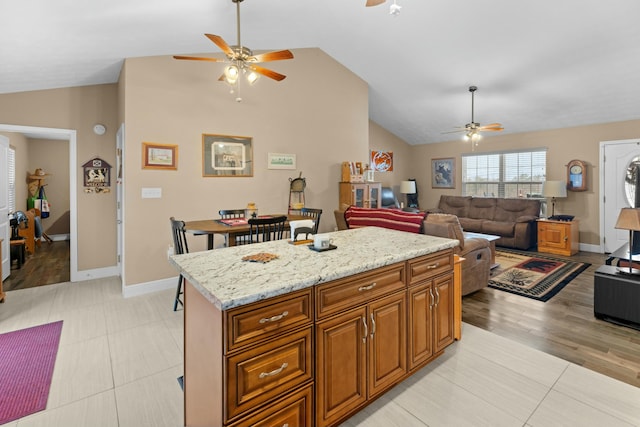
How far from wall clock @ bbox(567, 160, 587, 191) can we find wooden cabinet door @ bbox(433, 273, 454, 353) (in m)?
5.58

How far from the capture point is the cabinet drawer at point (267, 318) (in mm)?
1231

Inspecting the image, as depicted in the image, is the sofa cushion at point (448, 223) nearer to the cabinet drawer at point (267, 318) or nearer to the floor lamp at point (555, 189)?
the cabinet drawer at point (267, 318)

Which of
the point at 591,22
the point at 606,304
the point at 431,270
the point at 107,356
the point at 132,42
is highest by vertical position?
the point at 591,22

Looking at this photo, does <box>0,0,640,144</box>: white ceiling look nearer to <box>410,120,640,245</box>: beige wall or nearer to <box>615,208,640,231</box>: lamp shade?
<box>410,120,640,245</box>: beige wall

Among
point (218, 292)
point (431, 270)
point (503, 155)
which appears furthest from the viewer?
point (503, 155)

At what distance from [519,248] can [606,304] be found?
11.2 ft

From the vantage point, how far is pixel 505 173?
7.30 meters

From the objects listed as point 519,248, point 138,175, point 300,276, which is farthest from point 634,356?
point 138,175

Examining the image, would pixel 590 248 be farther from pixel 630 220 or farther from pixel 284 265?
pixel 284 265

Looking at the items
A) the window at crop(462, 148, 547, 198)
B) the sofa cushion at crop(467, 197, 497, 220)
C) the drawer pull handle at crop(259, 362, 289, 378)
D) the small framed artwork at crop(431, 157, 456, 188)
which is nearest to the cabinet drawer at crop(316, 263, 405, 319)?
the drawer pull handle at crop(259, 362, 289, 378)

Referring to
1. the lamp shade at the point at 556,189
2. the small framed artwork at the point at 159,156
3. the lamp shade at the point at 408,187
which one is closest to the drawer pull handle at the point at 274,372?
the small framed artwork at the point at 159,156

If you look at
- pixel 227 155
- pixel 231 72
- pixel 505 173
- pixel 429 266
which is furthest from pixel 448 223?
pixel 505 173

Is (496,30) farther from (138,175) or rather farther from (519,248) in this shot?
(138,175)

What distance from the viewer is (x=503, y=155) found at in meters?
7.27
